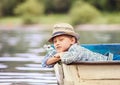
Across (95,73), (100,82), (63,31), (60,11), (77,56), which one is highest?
(60,11)

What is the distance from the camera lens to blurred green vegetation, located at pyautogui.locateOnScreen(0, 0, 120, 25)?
204ft

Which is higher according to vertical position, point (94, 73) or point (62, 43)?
point (62, 43)

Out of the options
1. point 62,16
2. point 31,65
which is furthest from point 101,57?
point 62,16

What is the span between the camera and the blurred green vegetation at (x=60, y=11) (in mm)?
62147

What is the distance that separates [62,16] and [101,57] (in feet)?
199

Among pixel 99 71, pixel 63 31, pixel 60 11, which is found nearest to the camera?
pixel 99 71

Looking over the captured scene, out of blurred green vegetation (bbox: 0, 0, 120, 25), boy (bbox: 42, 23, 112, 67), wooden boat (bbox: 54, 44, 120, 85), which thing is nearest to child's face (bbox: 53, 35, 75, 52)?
boy (bbox: 42, 23, 112, 67)

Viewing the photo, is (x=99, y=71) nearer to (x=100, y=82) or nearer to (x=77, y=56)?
(x=100, y=82)

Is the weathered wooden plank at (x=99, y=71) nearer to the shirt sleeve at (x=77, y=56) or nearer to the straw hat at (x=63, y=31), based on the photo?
the shirt sleeve at (x=77, y=56)

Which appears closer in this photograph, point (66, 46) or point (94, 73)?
point (94, 73)

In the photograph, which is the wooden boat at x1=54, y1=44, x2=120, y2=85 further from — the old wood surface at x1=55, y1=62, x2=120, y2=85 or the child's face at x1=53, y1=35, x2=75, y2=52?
the child's face at x1=53, y1=35, x2=75, y2=52

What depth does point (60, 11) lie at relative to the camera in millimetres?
74750

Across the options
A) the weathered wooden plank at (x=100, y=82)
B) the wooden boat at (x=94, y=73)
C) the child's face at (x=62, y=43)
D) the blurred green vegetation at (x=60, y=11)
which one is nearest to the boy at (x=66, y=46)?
the child's face at (x=62, y=43)

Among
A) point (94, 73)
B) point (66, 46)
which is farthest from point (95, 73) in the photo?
point (66, 46)
